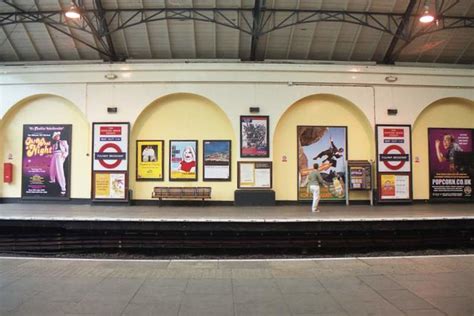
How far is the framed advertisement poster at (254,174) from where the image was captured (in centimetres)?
1466

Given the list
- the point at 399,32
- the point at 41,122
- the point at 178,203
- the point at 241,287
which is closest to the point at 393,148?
the point at 399,32

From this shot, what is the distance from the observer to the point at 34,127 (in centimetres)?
1544

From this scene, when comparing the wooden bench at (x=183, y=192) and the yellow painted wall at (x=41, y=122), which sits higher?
the yellow painted wall at (x=41, y=122)

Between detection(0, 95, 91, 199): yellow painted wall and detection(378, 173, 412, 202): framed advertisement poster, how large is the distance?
37.7 ft

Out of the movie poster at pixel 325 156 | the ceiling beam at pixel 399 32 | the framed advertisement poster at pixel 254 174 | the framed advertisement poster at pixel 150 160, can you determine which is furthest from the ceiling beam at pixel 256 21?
the framed advertisement poster at pixel 150 160

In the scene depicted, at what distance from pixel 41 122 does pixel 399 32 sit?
558 inches

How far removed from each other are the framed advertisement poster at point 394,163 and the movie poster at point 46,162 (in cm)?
1214

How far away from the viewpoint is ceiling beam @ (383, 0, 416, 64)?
1358 cm

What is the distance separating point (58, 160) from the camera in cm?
1521

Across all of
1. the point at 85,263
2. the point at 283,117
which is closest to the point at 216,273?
the point at 85,263

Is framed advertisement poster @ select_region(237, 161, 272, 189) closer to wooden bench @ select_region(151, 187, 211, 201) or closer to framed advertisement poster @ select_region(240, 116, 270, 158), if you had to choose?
framed advertisement poster @ select_region(240, 116, 270, 158)

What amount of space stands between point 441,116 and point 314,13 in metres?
6.93

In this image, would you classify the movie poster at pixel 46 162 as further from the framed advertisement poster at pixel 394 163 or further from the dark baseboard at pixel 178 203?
the framed advertisement poster at pixel 394 163

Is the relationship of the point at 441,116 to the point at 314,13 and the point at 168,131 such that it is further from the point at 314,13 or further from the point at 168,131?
the point at 168,131
